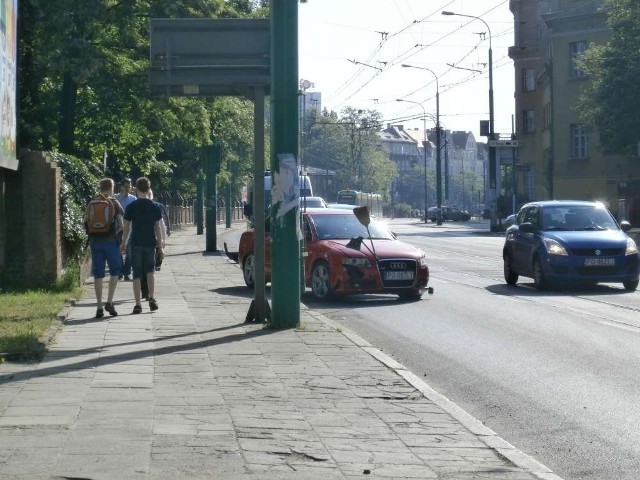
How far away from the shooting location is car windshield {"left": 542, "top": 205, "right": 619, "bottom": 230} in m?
22.6

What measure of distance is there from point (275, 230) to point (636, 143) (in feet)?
148

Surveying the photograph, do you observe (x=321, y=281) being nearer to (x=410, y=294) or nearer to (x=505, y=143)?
(x=410, y=294)

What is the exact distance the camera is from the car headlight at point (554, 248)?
2130 cm

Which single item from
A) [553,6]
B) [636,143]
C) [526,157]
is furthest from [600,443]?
[526,157]

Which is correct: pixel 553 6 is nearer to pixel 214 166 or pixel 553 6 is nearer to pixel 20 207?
pixel 214 166

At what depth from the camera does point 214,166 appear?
3994 centimetres

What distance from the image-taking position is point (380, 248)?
20.0 meters

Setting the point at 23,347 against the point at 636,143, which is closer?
the point at 23,347

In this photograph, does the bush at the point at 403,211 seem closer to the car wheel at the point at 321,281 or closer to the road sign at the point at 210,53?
the car wheel at the point at 321,281

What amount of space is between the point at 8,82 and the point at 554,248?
30.5 ft

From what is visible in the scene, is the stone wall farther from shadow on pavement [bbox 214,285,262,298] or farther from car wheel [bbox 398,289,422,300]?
car wheel [bbox 398,289,422,300]

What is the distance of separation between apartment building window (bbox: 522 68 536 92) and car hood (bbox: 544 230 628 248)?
2755 inches

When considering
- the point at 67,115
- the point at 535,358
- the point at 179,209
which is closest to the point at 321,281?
the point at 535,358

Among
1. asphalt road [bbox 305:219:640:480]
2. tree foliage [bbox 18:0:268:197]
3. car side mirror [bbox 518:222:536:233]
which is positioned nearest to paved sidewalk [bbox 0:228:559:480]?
asphalt road [bbox 305:219:640:480]
